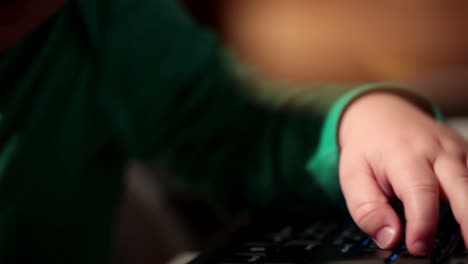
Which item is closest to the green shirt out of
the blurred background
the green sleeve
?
the green sleeve

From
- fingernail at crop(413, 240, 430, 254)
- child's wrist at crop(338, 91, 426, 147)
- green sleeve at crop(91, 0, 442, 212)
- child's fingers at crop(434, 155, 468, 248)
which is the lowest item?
fingernail at crop(413, 240, 430, 254)

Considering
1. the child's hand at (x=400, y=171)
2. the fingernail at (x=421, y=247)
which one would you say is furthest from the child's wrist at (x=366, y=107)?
the fingernail at (x=421, y=247)

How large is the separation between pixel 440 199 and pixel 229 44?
3.28 ft

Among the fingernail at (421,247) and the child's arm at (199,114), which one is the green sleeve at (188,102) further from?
the fingernail at (421,247)

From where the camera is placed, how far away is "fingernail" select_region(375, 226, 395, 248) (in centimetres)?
25

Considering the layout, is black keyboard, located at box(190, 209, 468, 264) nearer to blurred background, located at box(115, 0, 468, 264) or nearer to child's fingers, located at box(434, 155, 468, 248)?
child's fingers, located at box(434, 155, 468, 248)

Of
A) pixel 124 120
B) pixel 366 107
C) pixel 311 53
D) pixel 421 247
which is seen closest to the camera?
pixel 421 247

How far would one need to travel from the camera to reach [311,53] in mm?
1167

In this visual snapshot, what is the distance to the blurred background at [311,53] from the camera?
2.22 feet

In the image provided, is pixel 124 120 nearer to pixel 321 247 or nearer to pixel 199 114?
pixel 199 114

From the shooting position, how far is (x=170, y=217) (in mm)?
705

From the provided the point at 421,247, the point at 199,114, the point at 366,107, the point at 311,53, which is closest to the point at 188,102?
the point at 199,114

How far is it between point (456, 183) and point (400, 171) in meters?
0.03

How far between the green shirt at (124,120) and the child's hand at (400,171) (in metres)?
0.09
